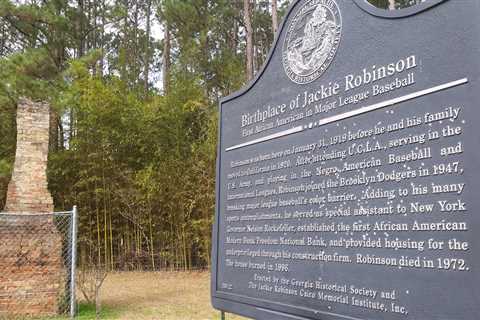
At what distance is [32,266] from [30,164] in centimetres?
152

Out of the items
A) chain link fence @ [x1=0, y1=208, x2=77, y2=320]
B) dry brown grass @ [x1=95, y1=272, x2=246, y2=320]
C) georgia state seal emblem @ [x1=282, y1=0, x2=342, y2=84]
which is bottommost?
dry brown grass @ [x1=95, y1=272, x2=246, y2=320]

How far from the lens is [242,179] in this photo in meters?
3.25

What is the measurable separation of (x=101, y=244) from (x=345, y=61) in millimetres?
12588

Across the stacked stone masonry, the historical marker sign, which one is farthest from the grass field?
the historical marker sign

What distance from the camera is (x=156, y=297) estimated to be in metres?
9.68

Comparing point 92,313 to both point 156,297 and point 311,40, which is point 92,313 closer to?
point 156,297

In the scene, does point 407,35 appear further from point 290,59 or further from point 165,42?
point 165,42

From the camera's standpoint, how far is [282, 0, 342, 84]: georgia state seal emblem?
2.60m

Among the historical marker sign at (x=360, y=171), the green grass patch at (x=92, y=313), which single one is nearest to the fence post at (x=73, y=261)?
the green grass patch at (x=92, y=313)

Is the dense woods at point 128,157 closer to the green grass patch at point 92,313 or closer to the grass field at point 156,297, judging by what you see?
the grass field at point 156,297

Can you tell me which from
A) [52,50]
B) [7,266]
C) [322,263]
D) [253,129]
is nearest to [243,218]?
[253,129]

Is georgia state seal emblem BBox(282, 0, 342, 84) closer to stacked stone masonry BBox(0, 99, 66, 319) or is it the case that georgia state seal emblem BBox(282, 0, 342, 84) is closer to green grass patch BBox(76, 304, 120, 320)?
stacked stone masonry BBox(0, 99, 66, 319)

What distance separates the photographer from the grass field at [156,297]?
24.6 ft

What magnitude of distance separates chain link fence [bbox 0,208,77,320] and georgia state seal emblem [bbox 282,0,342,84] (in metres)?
4.62
